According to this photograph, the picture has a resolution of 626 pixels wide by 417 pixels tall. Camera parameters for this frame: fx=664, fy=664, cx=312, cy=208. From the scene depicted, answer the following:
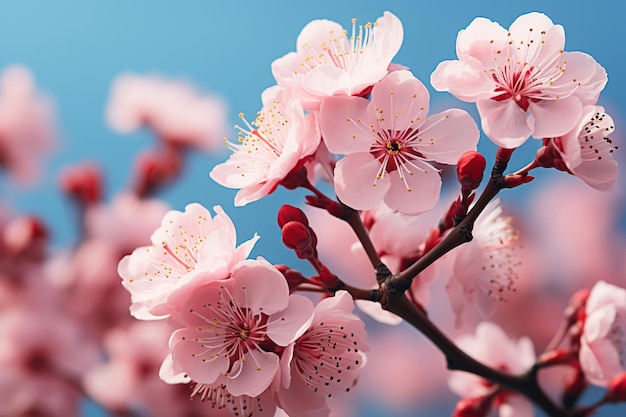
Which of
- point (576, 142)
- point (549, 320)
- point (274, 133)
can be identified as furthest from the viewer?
point (549, 320)

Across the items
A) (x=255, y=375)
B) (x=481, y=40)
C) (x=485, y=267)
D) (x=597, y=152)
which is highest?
(x=481, y=40)

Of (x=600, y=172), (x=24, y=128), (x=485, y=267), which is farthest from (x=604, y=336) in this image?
(x=24, y=128)

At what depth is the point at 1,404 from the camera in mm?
1662

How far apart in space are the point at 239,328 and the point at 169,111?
5.83 ft

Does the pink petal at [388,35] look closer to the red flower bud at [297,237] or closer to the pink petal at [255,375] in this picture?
the red flower bud at [297,237]

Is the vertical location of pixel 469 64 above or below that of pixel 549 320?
above

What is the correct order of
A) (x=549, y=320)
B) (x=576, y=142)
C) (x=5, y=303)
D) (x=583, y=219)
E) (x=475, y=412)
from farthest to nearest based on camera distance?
1. (x=5, y=303)
2. (x=583, y=219)
3. (x=549, y=320)
4. (x=475, y=412)
5. (x=576, y=142)

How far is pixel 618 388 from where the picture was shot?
0.89 metres

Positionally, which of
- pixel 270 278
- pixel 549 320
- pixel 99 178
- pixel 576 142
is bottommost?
pixel 549 320

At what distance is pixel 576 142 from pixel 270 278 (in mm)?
317

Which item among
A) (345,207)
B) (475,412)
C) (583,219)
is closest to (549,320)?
(583,219)

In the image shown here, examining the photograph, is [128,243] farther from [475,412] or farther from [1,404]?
[475,412]

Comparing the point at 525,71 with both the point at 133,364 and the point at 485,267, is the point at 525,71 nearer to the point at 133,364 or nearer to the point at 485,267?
the point at 485,267

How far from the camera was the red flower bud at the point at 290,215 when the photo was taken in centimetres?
70
